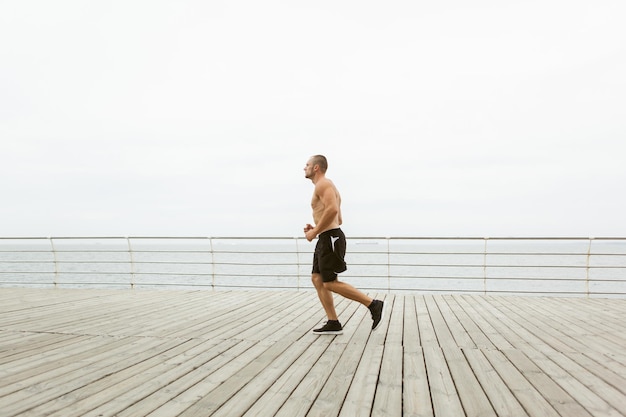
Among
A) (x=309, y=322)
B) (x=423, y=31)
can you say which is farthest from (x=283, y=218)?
(x=309, y=322)

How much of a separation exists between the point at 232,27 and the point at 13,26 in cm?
564

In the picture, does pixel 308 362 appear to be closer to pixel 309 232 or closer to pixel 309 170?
pixel 309 232

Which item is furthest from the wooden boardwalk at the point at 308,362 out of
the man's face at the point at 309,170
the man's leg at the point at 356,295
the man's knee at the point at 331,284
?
the man's face at the point at 309,170

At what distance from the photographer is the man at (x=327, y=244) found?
11.5 feet

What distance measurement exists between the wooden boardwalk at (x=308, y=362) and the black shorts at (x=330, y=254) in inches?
22.6

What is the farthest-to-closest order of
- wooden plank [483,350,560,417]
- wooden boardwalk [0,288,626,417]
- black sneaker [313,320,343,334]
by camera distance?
1. black sneaker [313,320,343,334]
2. wooden boardwalk [0,288,626,417]
3. wooden plank [483,350,560,417]

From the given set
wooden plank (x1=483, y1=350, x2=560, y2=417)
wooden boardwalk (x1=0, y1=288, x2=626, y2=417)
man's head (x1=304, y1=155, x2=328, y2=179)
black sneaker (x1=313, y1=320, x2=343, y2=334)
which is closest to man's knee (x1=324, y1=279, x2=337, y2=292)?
black sneaker (x1=313, y1=320, x2=343, y2=334)

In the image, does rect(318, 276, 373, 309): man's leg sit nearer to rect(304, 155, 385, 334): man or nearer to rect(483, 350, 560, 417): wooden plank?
rect(304, 155, 385, 334): man

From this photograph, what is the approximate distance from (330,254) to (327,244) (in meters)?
0.09

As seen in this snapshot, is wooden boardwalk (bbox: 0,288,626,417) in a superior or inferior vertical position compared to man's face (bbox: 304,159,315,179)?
inferior

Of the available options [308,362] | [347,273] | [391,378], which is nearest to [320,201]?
[308,362]

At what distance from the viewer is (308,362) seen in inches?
109

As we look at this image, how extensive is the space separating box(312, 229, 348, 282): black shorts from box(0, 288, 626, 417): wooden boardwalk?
0.57 metres

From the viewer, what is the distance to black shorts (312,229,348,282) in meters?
3.54
